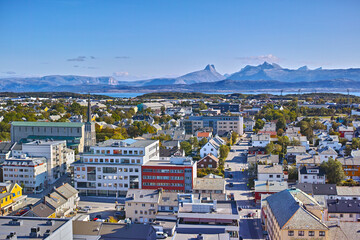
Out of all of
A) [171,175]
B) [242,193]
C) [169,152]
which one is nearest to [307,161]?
[242,193]

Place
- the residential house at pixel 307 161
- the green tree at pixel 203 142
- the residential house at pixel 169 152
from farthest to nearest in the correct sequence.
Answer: the green tree at pixel 203 142
the residential house at pixel 169 152
the residential house at pixel 307 161

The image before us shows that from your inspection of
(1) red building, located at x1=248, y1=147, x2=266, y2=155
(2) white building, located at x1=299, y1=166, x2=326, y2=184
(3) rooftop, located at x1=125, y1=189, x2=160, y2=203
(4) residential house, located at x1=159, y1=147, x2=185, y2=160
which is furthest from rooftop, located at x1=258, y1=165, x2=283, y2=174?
(3) rooftop, located at x1=125, y1=189, x2=160, y2=203

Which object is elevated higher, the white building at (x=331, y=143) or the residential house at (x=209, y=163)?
the white building at (x=331, y=143)

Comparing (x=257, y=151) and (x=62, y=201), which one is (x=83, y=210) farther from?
(x=257, y=151)

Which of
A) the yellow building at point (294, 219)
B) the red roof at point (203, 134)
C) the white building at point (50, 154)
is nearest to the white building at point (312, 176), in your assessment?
the yellow building at point (294, 219)

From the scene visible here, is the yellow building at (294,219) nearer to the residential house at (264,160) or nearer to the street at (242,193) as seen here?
the street at (242,193)

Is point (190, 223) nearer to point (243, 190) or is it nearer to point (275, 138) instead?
point (243, 190)

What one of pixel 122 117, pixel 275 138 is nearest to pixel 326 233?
pixel 275 138
